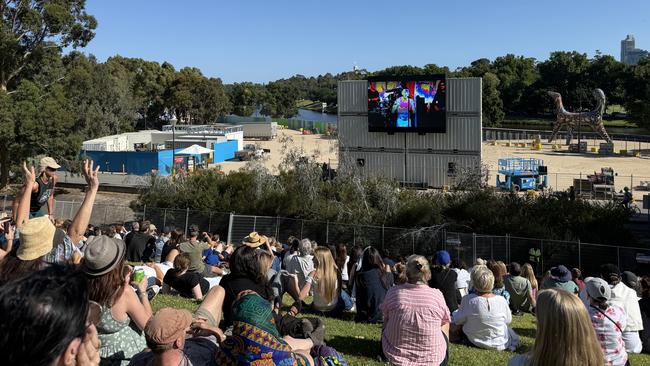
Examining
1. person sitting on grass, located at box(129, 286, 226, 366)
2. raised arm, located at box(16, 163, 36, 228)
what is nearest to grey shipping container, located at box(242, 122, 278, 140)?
raised arm, located at box(16, 163, 36, 228)

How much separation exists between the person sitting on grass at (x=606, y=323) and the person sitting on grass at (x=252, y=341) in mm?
3495

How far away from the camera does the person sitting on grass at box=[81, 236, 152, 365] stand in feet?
12.7

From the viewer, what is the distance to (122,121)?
69375 millimetres

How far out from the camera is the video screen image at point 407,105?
3183 centimetres

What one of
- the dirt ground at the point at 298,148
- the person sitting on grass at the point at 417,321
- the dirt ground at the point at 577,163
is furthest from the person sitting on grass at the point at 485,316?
the dirt ground at the point at 298,148

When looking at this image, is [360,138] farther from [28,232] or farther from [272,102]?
[272,102]

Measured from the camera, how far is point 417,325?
5.77 meters

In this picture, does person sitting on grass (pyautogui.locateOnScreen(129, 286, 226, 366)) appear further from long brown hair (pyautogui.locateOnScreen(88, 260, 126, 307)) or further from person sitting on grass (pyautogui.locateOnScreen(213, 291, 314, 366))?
long brown hair (pyautogui.locateOnScreen(88, 260, 126, 307))

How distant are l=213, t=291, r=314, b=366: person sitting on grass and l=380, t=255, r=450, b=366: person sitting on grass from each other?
2293 millimetres

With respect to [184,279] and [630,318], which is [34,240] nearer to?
[184,279]

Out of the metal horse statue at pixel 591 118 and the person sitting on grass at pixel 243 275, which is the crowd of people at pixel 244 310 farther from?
the metal horse statue at pixel 591 118

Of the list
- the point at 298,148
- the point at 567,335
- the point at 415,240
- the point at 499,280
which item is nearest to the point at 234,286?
the point at 567,335

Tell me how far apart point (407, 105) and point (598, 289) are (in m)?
27.6

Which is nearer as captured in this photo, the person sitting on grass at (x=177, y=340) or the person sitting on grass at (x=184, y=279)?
the person sitting on grass at (x=177, y=340)
